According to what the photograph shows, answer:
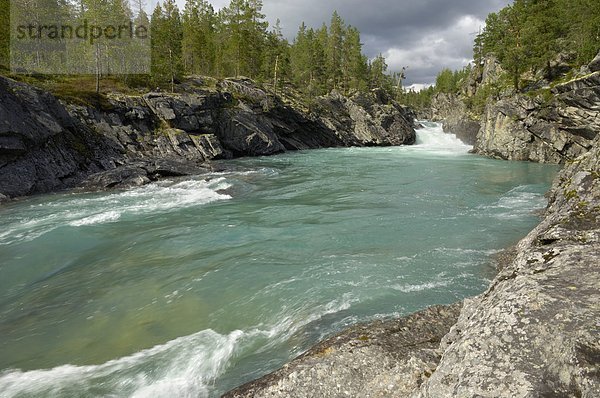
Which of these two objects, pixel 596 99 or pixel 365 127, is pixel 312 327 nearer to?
pixel 596 99

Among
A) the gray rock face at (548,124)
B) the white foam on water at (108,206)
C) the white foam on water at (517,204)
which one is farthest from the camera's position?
the gray rock face at (548,124)

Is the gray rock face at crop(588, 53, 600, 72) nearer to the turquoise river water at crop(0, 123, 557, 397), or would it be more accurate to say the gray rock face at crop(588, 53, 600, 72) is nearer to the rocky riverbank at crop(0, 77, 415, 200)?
the turquoise river water at crop(0, 123, 557, 397)

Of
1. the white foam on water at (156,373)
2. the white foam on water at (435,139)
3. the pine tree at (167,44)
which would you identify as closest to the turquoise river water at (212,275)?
the white foam on water at (156,373)

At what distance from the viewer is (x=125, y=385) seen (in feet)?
20.0

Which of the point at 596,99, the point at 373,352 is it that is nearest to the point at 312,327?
the point at 373,352

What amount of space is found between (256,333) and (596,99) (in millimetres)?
38685

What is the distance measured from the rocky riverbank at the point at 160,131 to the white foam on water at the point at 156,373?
20.4 meters

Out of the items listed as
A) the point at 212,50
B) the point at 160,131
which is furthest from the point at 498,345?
the point at 212,50

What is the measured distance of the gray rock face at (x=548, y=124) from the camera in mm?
32375

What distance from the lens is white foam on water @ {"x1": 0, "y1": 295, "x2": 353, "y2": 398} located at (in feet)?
19.6

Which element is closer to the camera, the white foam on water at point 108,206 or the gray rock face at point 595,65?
the white foam on water at point 108,206

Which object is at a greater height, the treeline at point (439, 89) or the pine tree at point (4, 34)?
the treeline at point (439, 89)

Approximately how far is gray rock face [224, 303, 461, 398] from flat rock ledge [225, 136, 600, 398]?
0.01 m

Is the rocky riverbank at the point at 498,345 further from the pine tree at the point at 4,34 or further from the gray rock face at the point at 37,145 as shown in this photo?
the pine tree at the point at 4,34
